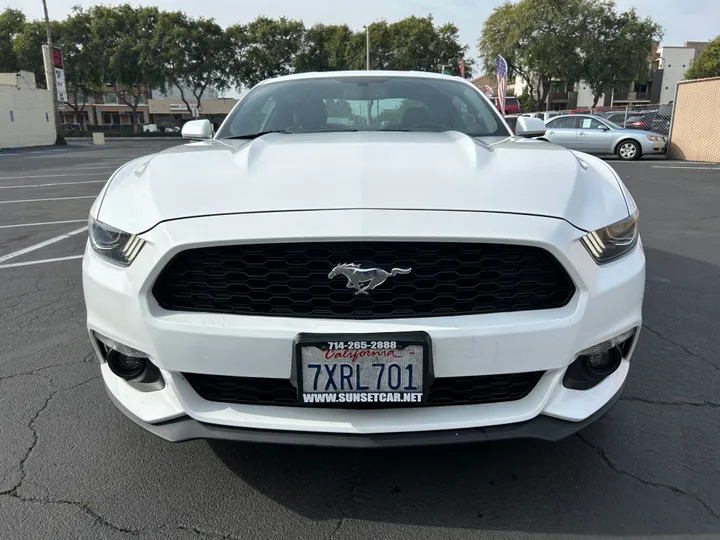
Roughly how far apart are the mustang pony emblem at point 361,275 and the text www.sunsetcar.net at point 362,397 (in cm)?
31

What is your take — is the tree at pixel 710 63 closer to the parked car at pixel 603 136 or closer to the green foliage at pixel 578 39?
the green foliage at pixel 578 39

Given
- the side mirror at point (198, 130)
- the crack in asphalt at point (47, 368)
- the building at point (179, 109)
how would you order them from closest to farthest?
the crack in asphalt at point (47, 368)
the side mirror at point (198, 130)
the building at point (179, 109)

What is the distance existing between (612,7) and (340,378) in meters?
40.7

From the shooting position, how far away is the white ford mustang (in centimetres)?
157

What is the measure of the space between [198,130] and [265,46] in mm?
43375

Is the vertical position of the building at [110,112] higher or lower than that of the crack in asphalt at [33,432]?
higher

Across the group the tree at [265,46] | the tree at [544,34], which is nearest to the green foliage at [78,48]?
the tree at [265,46]

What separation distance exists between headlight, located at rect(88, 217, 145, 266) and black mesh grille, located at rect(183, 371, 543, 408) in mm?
421

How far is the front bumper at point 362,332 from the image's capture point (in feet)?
5.14

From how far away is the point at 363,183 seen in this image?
5.57 ft

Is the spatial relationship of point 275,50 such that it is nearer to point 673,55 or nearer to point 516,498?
point 516,498

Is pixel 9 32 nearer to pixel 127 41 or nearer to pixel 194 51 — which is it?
pixel 127 41

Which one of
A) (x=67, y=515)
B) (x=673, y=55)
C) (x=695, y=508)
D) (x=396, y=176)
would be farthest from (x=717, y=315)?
(x=673, y=55)

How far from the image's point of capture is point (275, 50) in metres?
42.3
